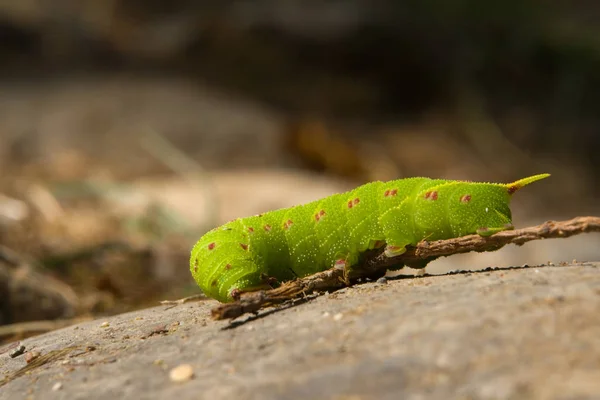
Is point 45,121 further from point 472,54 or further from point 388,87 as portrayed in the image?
point 472,54

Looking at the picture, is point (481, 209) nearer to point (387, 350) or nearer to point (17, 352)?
point (387, 350)

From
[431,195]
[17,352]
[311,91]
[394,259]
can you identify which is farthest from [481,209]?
[311,91]

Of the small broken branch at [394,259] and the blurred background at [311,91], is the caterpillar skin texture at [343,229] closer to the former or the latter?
the small broken branch at [394,259]

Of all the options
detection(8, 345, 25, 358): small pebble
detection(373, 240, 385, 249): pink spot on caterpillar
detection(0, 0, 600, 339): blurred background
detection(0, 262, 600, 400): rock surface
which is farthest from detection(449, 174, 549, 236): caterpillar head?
detection(0, 0, 600, 339): blurred background

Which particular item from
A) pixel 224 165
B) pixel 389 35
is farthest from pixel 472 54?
pixel 224 165

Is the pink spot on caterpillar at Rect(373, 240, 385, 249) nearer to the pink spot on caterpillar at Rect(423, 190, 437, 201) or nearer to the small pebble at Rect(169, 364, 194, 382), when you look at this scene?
the pink spot on caterpillar at Rect(423, 190, 437, 201)

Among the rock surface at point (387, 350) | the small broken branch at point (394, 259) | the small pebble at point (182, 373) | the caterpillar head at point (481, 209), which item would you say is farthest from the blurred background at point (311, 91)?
the small pebble at point (182, 373)

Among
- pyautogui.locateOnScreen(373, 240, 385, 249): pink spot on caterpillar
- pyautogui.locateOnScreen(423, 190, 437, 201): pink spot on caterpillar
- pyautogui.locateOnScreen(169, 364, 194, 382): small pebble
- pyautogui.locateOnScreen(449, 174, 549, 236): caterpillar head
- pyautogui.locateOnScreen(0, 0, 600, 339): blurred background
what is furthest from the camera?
pyautogui.locateOnScreen(0, 0, 600, 339): blurred background
